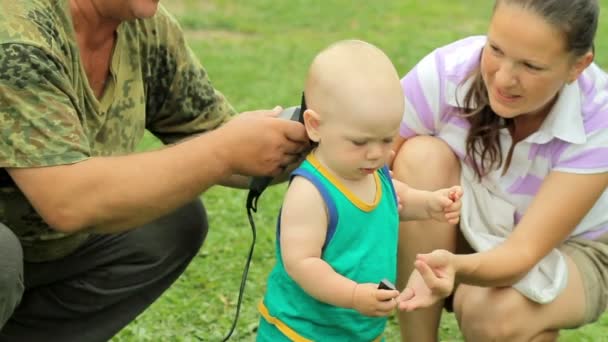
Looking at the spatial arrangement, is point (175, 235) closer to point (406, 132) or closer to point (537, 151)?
point (406, 132)

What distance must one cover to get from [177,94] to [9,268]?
874 mm

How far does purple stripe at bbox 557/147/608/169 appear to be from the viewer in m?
3.16

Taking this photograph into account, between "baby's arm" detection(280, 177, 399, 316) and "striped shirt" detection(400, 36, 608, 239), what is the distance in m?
0.76

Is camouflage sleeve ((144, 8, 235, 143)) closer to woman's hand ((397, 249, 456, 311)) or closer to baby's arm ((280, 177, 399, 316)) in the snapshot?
baby's arm ((280, 177, 399, 316))

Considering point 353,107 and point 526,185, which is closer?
point 353,107

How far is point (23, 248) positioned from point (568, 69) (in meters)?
1.55

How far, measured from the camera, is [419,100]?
3.35 meters

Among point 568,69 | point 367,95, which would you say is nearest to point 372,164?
point 367,95

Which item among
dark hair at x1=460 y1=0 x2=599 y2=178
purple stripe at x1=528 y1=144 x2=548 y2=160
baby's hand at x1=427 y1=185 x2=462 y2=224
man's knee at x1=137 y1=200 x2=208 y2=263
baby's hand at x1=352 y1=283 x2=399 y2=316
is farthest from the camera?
man's knee at x1=137 y1=200 x2=208 y2=263

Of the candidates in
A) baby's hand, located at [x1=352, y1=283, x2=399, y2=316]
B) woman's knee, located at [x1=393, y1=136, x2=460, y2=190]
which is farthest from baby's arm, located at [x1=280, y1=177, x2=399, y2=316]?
woman's knee, located at [x1=393, y1=136, x2=460, y2=190]

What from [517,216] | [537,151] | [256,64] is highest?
[537,151]

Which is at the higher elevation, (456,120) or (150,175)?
(150,175)

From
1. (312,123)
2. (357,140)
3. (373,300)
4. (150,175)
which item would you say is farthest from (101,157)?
(373,300)

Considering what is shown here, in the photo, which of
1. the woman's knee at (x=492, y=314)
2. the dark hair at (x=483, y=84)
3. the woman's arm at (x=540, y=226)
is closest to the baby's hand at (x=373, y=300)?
the woman's arm at (x=540, y=226)
